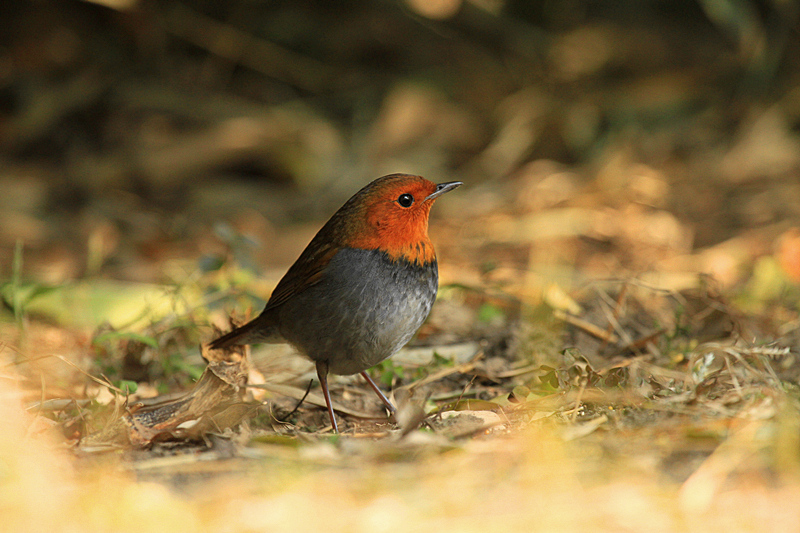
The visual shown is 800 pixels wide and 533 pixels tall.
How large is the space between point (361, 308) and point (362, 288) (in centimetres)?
9

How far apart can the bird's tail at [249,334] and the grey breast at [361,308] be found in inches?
7.6

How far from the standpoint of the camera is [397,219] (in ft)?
11.2

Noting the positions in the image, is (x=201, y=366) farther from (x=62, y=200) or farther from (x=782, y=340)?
(x=62, y=200)

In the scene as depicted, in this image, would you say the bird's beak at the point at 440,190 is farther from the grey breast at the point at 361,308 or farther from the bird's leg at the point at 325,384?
the bird's leg at the point at 325,384

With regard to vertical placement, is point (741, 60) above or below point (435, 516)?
above

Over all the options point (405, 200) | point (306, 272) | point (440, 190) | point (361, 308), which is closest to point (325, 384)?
point (361, 308)

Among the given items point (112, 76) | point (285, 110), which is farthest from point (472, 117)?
point (112, 76)

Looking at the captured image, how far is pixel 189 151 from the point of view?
7.18 m

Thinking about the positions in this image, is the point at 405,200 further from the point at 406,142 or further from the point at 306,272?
the point at 406,142

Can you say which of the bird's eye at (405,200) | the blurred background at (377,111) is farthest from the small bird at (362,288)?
the blurred background at (377,111)

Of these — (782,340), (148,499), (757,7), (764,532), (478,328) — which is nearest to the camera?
(764,532)

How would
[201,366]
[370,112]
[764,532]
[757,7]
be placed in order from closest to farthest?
1. [764,532]
2. [201,366]
3. [757,7]
4. [370,112]

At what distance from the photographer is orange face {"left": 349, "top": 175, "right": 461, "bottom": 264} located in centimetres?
338

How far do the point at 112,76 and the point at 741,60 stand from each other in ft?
19.6
